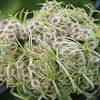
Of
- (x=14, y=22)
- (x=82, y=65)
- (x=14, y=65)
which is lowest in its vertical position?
(x=82, y=65)

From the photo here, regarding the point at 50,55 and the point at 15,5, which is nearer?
the point at 50,55

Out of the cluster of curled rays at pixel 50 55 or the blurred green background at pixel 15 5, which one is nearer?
the cluster of curled rays at pixel 50 55

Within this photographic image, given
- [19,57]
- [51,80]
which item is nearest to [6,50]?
[19,57]

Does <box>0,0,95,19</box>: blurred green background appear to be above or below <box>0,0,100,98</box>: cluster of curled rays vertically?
above

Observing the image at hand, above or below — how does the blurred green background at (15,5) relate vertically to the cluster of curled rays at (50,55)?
above

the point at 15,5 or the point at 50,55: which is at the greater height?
the point at 15,5

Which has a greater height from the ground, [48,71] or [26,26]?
[26,26]

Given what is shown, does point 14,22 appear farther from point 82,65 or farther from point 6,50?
point 82,65

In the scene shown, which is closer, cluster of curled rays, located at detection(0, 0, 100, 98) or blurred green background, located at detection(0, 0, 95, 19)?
cluster of curled rays, located at detection(0, 0, 100, 98)
